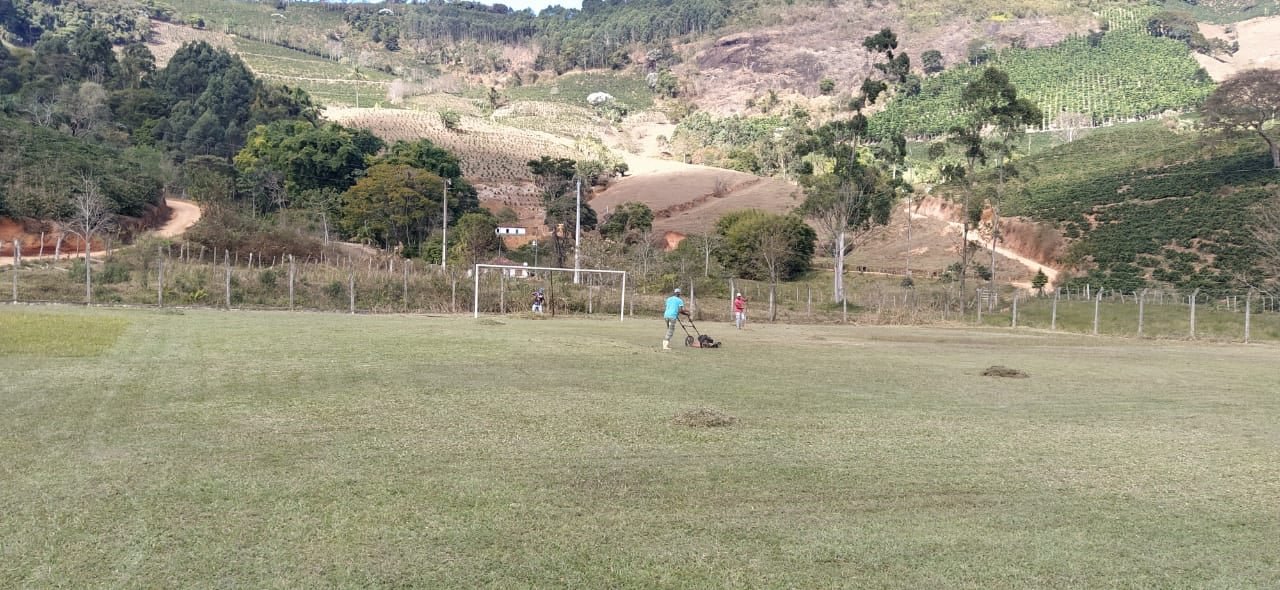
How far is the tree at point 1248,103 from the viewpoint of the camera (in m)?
81.9

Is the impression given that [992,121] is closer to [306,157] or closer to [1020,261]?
[1020,261]

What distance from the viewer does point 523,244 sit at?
80.1m

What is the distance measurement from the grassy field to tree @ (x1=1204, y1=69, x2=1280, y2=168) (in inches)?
3166

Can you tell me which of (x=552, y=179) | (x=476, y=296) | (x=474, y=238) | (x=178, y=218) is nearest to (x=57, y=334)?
(x=476, y=296)

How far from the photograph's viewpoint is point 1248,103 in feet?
275

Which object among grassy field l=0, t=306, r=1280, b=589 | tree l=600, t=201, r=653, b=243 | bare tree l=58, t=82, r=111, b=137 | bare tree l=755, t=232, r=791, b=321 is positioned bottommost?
grassy field l=0, t=306, r=1280, b=589

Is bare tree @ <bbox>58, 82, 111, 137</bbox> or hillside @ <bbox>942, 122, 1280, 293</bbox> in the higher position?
bare tree @ <bbox>58, 82, 111, 137</bbox>

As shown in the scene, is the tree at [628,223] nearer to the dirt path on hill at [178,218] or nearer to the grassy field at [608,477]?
the dirt path on hill at [178,218]

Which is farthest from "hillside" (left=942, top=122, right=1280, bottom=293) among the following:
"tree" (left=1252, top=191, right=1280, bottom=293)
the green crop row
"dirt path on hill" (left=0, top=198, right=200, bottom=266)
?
"dirt path on hill" (left=0, top=198, right=200, bottom=266)

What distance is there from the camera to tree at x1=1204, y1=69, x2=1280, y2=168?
8188 cm

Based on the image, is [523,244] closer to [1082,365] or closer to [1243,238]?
[1243,238]

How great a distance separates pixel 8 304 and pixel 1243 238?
68480 millimetres

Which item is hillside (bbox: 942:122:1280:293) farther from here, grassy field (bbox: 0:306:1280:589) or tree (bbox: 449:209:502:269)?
grassy field (bbox: 0:306:1280:589)

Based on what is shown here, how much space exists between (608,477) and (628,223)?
73.3 meters
